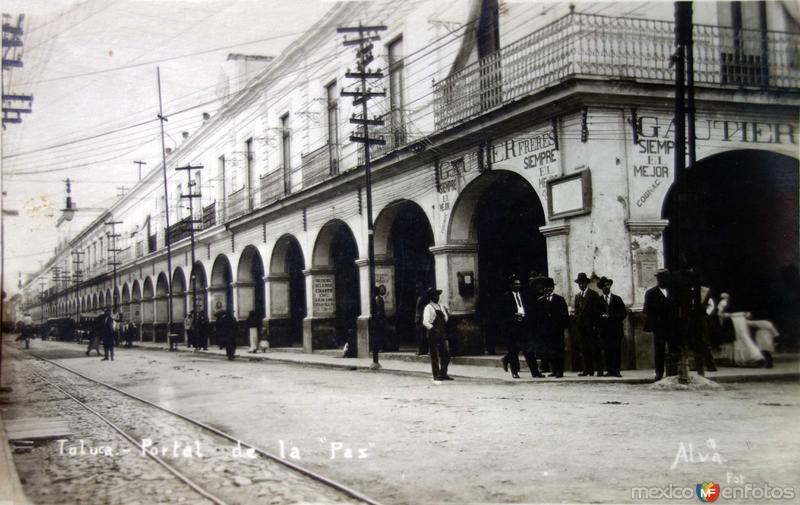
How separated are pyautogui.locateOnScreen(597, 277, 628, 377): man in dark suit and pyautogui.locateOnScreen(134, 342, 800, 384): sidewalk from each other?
0.26 metres

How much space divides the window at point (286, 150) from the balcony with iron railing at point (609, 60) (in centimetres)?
715

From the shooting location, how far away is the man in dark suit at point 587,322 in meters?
11.0

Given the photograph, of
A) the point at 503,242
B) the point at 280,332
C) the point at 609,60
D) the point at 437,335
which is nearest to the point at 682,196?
the point at 609,60

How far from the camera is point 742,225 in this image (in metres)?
9.05

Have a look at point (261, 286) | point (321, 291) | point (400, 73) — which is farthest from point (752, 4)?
point (261, 286)

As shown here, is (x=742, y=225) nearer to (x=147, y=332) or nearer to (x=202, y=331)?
(x=202, y=331)

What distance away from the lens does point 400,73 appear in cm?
1641

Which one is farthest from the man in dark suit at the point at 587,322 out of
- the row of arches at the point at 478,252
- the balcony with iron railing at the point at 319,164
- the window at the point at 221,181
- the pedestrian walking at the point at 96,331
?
the window at the point at 221,181

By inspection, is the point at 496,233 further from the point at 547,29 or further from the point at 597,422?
the point at 597,422

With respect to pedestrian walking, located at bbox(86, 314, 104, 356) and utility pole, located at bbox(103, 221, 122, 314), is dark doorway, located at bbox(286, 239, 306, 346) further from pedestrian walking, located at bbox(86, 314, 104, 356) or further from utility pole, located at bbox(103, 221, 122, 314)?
utility pole, located at bbox(103, 221, 122, 314)

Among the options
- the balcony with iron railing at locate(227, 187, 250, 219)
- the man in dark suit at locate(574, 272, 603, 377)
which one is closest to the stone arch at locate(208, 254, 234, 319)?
the balcony with iron railing at locate(227, 187, 250, 219)

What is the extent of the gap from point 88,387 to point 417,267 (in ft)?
26.8

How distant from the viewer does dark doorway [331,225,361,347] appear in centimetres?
2114

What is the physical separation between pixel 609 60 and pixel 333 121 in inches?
373
